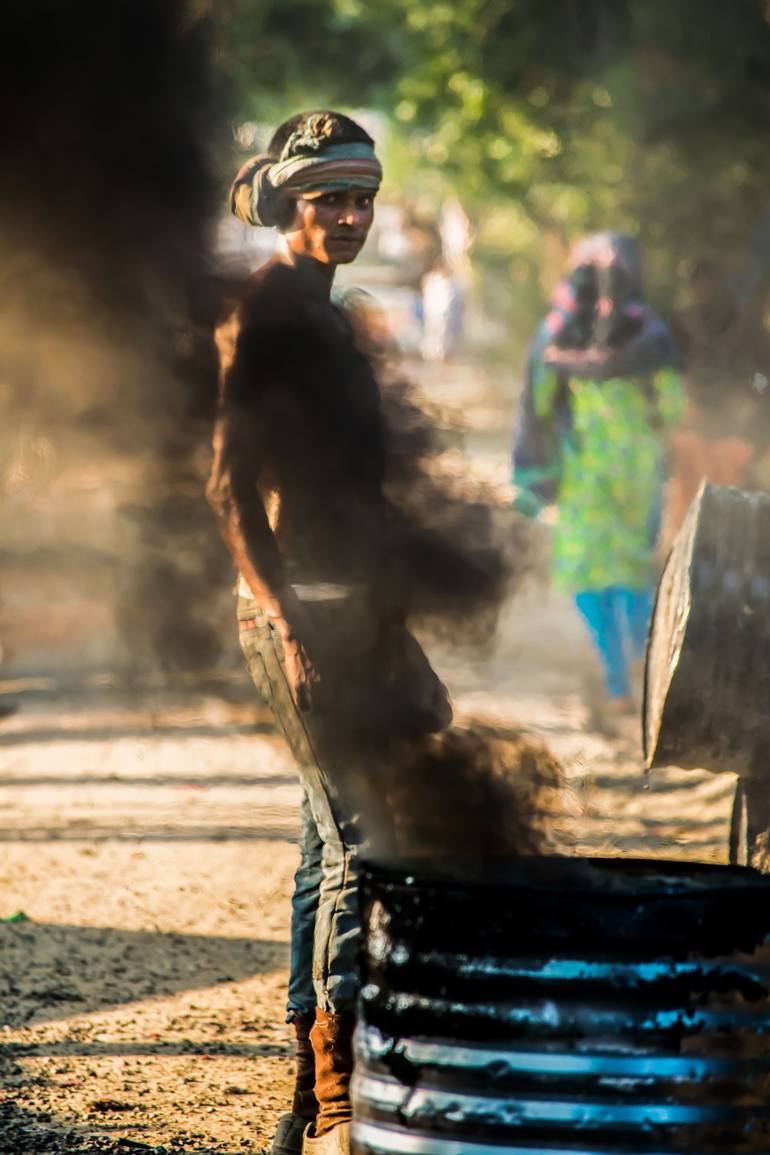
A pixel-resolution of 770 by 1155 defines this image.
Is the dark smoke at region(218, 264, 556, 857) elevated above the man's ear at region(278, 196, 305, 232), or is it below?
below

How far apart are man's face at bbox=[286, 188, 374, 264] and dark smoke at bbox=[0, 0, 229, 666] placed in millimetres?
214

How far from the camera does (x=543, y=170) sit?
18188 mm

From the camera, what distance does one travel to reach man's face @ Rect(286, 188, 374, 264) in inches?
151

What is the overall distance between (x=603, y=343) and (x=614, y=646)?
147cm

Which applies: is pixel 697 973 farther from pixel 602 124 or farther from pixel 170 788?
pixel 602 124

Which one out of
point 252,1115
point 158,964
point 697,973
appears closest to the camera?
point 697,973

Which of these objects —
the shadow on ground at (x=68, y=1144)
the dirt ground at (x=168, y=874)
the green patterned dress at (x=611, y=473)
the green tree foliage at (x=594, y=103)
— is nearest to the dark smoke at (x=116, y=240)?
the dirt ground at (x=168, y=874)

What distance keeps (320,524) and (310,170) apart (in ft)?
2.47

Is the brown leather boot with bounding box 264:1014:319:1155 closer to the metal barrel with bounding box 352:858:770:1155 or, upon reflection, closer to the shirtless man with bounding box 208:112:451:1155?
the shirtless man with bounding box 208:112:451:1155

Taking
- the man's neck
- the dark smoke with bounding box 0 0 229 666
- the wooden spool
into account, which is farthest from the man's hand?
the wooden spool

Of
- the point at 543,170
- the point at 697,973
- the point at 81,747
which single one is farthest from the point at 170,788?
the point at 543,170

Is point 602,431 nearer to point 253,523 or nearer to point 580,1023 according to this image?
point 253,523

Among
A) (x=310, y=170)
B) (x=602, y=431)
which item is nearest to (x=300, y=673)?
(x=310, y=170)

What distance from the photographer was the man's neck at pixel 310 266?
3811 millimetres
